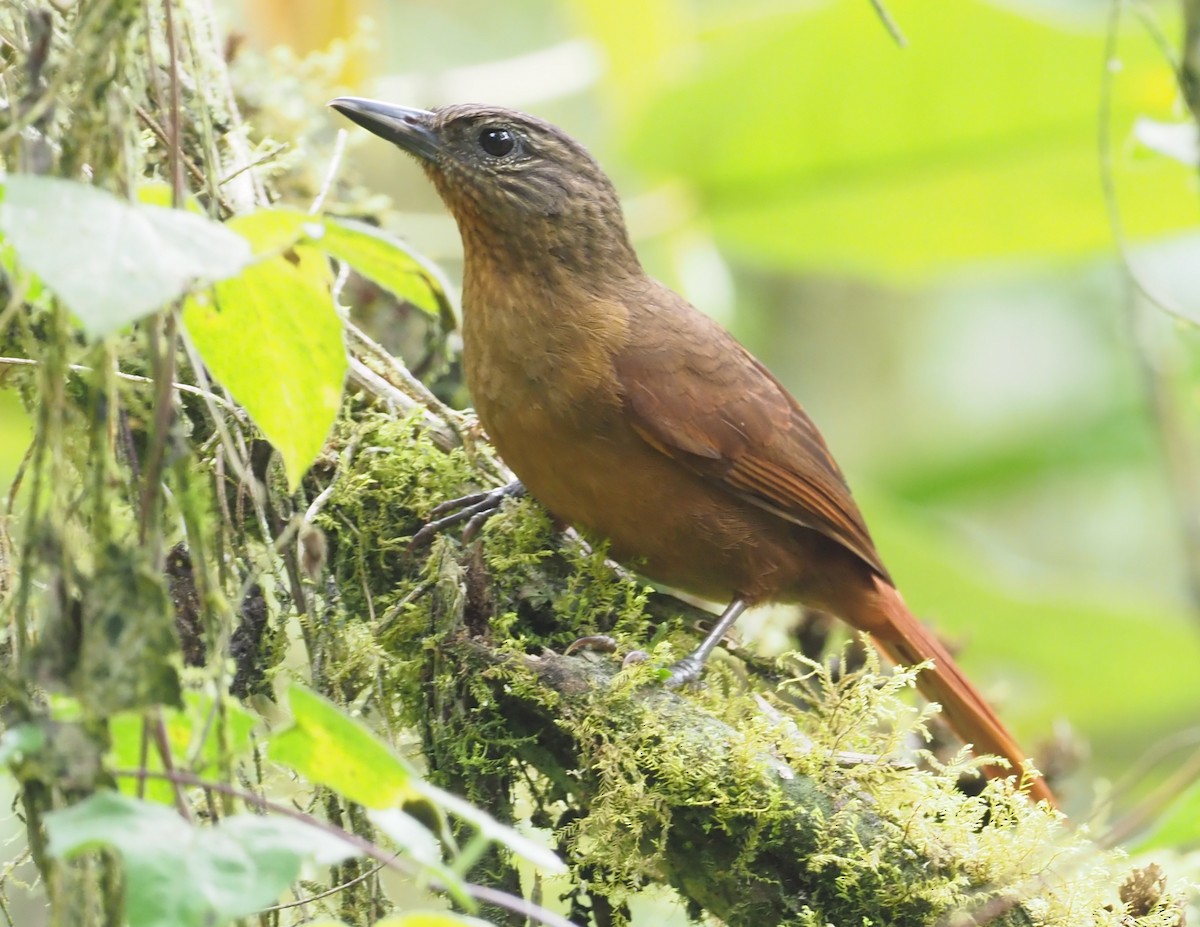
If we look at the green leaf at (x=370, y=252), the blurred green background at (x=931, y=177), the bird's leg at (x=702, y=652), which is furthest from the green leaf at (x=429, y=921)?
the blurred green background at (x=931, y=177)

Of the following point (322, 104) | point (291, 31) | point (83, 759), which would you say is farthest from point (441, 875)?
point (291, 31)

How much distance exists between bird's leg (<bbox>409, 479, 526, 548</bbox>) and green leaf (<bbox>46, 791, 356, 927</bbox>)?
49.1 inches

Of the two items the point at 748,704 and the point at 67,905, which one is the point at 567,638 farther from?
the point at 67,905

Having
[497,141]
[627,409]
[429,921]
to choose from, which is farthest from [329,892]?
[497,141]

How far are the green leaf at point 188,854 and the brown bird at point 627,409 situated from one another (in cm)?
141

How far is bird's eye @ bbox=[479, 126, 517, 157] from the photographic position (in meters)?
3.25

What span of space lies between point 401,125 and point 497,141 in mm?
251

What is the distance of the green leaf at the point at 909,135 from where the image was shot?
4480 mm

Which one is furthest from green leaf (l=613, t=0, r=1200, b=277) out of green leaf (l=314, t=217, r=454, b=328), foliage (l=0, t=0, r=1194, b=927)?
green leaf (l=314, t=217, r=454, b=328)

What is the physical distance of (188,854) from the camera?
1227 mm

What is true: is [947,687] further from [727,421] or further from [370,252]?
[370,252]

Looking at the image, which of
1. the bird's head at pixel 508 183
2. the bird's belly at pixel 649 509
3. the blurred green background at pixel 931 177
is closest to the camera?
the bird's belly at pixel 649 509

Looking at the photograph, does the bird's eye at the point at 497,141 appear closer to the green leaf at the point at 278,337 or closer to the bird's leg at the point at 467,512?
the bird's leg at the point at 467,512

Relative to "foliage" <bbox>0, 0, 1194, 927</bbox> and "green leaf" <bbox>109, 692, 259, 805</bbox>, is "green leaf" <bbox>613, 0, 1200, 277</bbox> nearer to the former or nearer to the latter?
"foliage" <bbox>0, 0, 1194, 927</bbox>
